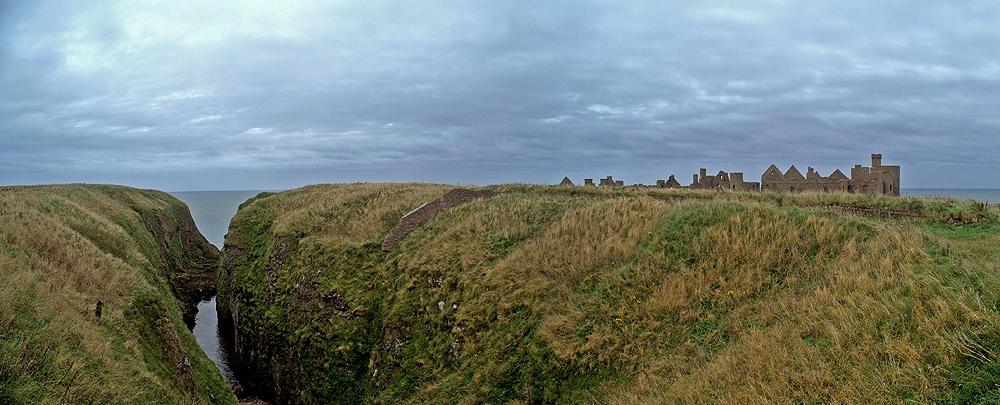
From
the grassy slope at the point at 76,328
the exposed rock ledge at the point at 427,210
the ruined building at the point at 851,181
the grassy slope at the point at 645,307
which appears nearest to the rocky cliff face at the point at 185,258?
the grassy slope at the point at 645,307

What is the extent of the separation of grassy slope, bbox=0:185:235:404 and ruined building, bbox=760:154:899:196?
32383 millimetres

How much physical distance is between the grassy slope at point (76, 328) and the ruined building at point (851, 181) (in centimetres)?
3238

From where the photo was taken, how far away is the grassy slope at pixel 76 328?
797 cm

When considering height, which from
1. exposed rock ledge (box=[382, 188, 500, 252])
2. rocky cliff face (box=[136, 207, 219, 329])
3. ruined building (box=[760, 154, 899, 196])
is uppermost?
ruined building (box=[760, 154, 899, 196])

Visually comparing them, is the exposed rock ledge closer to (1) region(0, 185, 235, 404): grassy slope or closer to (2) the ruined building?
(1) region(0, 185, 235, 404): grassy slope

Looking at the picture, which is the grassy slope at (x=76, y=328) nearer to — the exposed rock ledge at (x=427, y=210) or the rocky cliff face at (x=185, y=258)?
the exposed rock ledge at (x=427, y=210)

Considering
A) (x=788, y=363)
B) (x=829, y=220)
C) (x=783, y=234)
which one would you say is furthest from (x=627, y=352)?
(x=829, y=220)

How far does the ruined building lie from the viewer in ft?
83.2

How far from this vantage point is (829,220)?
39.1ft

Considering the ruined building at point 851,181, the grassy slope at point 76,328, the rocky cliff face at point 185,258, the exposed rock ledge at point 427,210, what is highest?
the ruined building at point 851,181

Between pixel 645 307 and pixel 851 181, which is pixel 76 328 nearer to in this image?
pixel 645 307

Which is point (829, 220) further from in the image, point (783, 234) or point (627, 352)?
point (627, 352)

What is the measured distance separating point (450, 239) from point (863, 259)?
1311cm

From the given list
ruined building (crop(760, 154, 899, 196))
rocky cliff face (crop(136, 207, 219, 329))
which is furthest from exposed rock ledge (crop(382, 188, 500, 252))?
ruined building (crop(760, 154, 899, 196))
